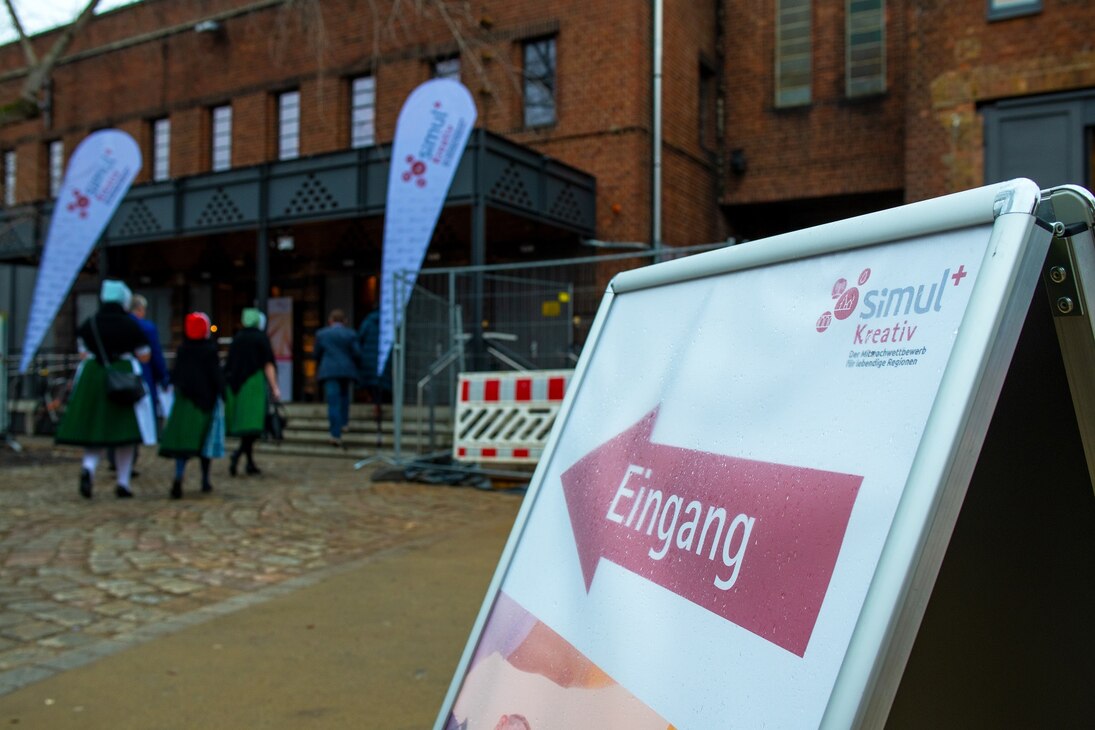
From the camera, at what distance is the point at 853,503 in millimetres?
1352

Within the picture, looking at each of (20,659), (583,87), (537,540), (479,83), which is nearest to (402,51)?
(479,83)

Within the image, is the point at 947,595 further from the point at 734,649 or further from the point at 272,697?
the point at 272,697

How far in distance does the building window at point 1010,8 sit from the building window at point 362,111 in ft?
35.5

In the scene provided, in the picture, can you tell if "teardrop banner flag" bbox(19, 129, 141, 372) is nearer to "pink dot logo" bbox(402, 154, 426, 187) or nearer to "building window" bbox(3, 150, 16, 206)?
"pink dot logo" bbox(402, 154, 426, 187)

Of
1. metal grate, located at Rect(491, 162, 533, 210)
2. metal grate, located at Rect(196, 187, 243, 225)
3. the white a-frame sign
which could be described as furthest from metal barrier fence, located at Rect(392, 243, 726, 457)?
the white a-frame sign

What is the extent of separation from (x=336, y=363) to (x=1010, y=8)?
34.3 ft

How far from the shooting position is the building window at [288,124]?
1892 centimetres

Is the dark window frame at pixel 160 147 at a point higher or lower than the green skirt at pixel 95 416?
higher

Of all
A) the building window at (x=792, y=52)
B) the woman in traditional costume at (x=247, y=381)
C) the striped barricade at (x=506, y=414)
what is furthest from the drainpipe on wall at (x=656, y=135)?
the woman in traditional costume at (x=247, y=381)

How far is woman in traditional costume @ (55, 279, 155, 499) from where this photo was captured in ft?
26.3

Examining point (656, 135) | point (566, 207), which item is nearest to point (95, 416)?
point (566, 207)

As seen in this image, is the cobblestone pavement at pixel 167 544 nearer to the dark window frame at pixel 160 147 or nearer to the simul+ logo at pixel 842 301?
the simul+ logo at pixel 842 301

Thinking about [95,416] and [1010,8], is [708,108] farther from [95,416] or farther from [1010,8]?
[95,416]

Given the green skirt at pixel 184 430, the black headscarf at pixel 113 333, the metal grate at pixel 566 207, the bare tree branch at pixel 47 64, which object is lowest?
the green skirt at pixel 184 430
